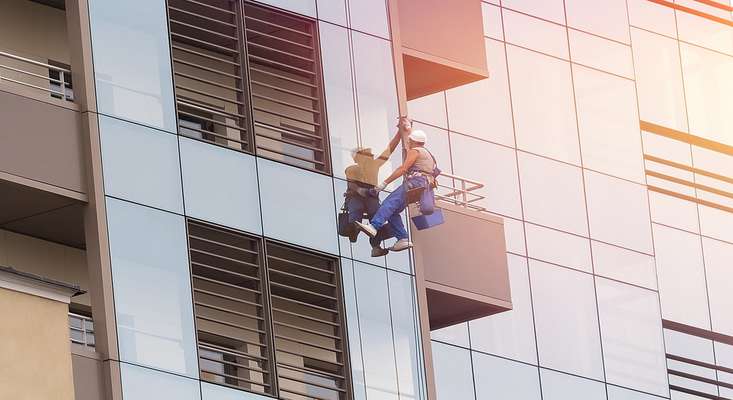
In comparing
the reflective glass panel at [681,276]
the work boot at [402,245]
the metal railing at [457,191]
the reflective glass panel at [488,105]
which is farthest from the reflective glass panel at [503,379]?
the work boot at [402,245]

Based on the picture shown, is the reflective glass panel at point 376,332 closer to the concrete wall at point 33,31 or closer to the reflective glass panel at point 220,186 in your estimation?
the reflective glass panel at point 220,186

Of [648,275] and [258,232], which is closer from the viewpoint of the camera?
[258,232]

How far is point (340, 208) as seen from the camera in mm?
36719

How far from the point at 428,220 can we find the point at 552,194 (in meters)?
13.2

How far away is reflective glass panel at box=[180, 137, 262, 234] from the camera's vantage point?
3484 cm

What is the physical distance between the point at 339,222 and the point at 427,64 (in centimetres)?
642

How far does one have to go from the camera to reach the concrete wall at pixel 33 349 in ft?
99.5

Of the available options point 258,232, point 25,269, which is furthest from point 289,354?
point 25,269

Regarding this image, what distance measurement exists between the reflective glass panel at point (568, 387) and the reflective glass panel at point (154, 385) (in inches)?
552

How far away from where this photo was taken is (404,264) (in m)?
37.8

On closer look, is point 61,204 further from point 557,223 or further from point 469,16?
point 557,223

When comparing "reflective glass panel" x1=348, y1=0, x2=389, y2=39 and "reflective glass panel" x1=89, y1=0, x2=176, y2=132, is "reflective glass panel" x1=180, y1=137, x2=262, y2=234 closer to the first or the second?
"reflective glass panel" x1=89, y1=0, x2=176, y2=132

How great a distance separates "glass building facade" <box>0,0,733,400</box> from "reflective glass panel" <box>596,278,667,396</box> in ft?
0.15

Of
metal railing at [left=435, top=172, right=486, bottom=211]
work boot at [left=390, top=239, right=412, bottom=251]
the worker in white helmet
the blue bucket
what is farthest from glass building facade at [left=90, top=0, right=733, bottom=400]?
work boot at [left=390, top=239, right=412, bottom=251]
